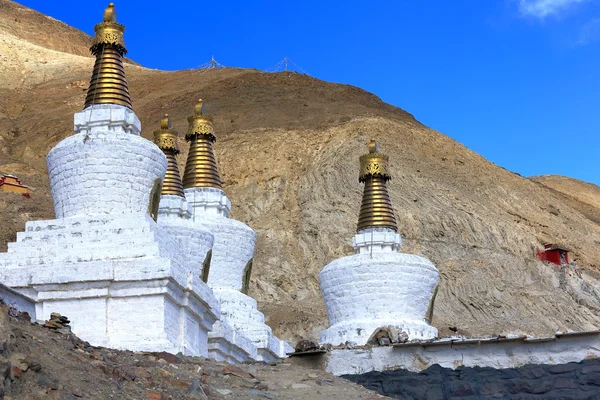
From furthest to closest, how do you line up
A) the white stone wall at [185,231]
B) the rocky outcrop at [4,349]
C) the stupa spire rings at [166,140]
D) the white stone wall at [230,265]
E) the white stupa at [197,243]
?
the stupa spire rings at [166,140]
the white stone wall at [230,265]
the white stone wall at [185,231]
the white stupa at [197,243]
the rocky outcrop at [4,349]

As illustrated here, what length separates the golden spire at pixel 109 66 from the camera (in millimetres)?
18672

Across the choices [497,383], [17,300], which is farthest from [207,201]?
[497,383]

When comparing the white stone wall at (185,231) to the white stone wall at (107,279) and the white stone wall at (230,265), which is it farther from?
the white stone wall at (107,279)

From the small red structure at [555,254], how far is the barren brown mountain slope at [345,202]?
0.63m

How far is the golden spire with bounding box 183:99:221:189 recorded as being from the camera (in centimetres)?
2377

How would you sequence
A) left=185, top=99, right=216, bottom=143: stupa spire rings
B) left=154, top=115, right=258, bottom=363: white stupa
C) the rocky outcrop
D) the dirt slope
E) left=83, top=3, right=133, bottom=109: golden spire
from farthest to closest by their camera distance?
the dirt slope
left=185, top=99, right=216, bottom=143: stupa spire rings
left=154, top=115, right=258, bottom=363: white stupa
left=83, top=3, right=133, bottom=109: golden spire
the rocky outcrop

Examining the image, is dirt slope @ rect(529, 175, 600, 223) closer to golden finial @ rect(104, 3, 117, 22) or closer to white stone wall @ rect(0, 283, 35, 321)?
golden finial @ rect(104, 3, 117, 22)

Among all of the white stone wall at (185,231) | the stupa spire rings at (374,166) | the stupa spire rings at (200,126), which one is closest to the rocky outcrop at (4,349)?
the white stone wall at (185,231)

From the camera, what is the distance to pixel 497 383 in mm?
14445

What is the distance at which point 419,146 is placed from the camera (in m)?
58.0

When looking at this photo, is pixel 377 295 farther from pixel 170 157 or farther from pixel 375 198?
pixel 170 157

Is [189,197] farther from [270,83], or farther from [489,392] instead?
[270,83]

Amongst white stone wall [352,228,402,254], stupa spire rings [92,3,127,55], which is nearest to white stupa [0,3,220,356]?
stupa spire rings [92,3,127,55]

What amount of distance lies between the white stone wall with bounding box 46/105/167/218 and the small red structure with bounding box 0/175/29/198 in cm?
3409
